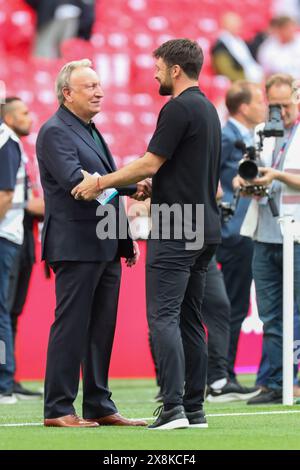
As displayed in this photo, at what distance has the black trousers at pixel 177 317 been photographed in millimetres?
6156

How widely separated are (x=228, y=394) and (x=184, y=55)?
10.9 feet

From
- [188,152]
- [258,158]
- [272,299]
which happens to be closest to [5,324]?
[272,299]

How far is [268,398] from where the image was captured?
8.12 metres

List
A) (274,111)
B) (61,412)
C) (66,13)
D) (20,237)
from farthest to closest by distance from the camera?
(66,13), (20,237), (274,111), (61,412)

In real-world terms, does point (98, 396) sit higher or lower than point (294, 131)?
lower

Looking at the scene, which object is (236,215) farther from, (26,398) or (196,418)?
(196,418)

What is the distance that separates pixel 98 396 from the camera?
6.70m

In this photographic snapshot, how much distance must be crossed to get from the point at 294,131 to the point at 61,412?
109 inches

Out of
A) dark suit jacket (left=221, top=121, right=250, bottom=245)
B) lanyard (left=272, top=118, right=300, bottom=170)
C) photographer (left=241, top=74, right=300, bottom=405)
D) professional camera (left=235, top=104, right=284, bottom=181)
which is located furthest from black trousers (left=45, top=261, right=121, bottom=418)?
dark suit jacket (left=221, top=121, right=250, bottom=245)

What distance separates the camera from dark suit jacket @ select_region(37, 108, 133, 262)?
6.45 metres

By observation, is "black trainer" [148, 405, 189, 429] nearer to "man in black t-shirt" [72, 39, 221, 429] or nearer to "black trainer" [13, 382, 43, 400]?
"man in black t-shirt" [72, 39, 221, 429]

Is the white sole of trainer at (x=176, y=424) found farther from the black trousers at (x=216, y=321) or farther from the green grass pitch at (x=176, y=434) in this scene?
the black trousers at (x=216, y=321)
